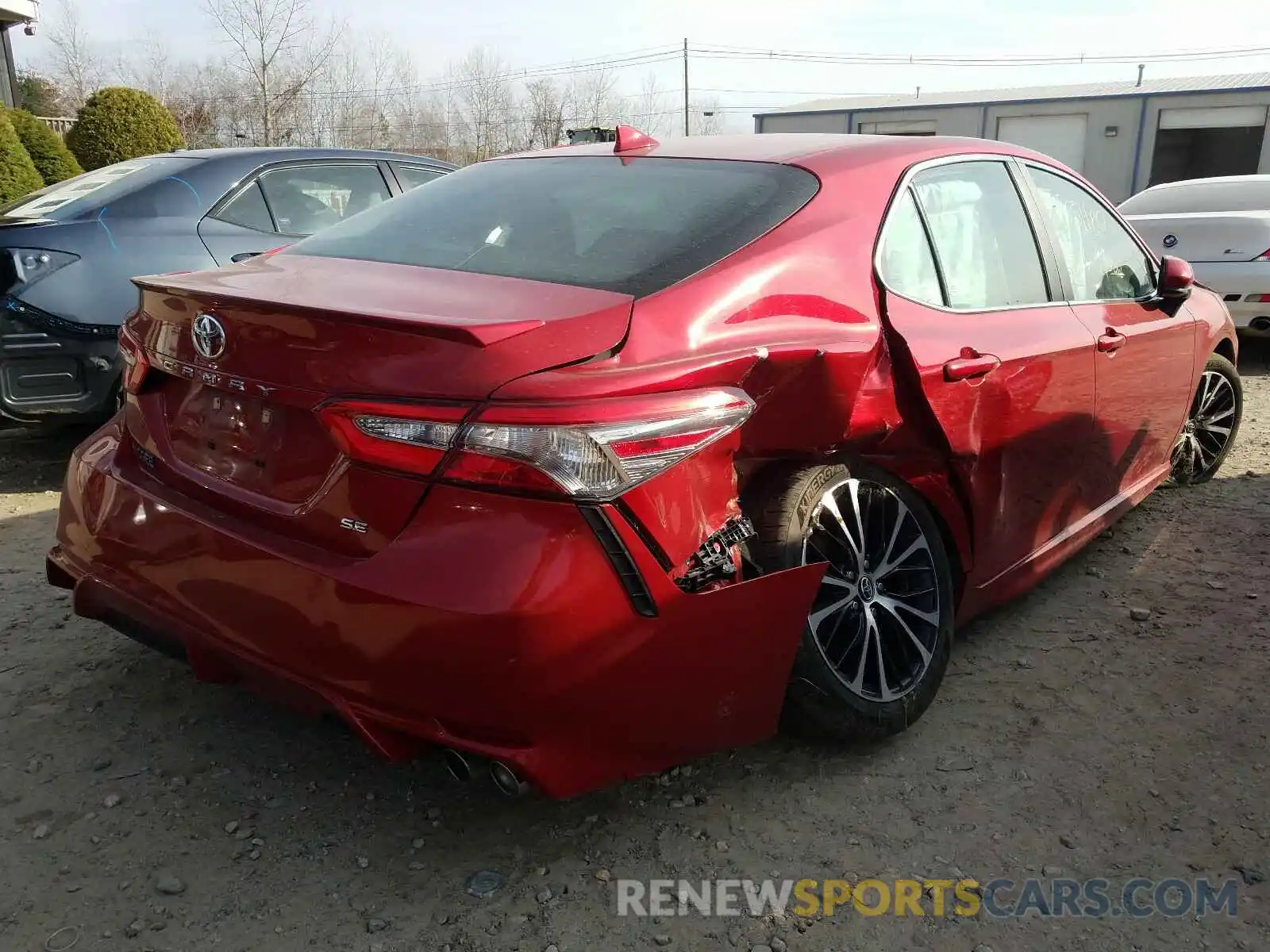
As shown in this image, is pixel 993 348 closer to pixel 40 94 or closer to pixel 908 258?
pixel 908 258

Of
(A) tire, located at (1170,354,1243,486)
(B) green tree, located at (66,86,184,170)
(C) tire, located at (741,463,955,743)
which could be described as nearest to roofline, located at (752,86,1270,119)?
(B) green tree, located at (66,86,184,170)

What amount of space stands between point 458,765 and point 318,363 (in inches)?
32.1

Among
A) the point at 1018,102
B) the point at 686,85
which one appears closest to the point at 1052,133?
the point at 1018,102

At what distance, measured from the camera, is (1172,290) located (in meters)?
3.89

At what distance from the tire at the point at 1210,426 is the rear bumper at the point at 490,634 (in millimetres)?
3250

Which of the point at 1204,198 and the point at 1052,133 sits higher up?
the point at 1204,198

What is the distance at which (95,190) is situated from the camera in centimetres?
500

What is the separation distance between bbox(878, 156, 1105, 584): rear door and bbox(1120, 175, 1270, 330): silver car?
205 inches

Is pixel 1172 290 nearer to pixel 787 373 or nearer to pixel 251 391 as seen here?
pixel 787 373

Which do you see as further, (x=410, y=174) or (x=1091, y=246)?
(x=410, y=174)

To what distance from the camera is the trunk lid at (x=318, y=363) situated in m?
1.89

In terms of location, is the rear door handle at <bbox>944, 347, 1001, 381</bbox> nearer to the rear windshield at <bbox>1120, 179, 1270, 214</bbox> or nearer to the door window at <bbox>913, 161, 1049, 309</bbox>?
the door window at <bbox>913, 161, 1049, 309</bbox>
